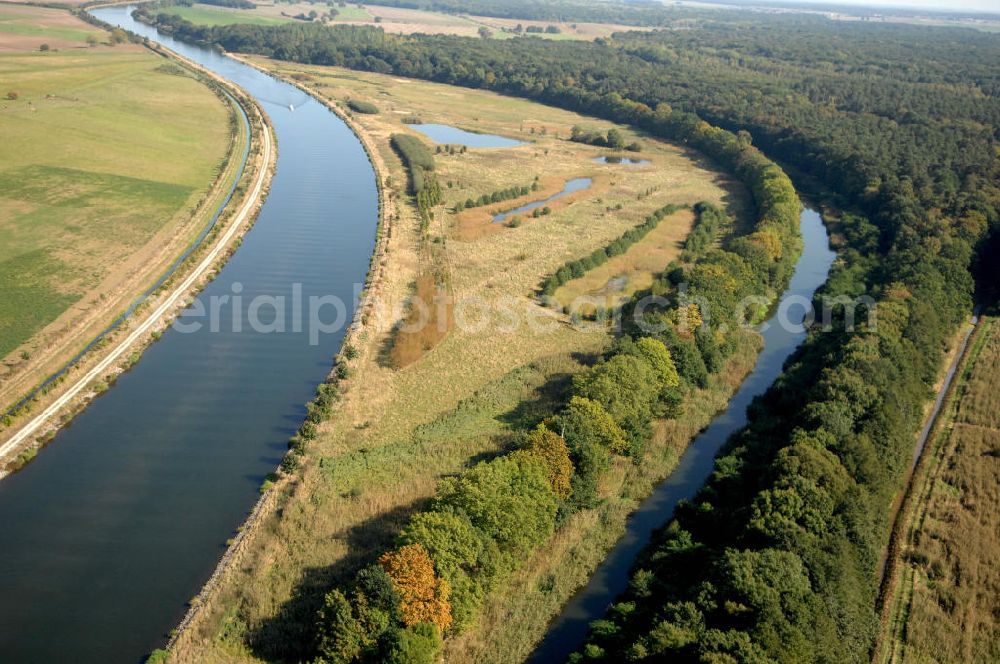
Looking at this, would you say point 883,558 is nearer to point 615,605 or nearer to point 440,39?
point 615,605

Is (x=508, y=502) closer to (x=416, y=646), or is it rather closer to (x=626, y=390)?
(x=416, y=646)

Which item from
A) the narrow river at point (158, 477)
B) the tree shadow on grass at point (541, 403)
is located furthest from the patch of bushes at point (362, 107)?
the tree shadow on grass at point (541, 403)

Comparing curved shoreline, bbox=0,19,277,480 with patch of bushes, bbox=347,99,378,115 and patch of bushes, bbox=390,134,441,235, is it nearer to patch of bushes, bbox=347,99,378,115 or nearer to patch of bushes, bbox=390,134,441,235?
patch of bushes, bbox=390,134,441,235

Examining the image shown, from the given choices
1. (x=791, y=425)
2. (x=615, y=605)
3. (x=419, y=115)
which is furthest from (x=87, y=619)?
(x=419, y=115)

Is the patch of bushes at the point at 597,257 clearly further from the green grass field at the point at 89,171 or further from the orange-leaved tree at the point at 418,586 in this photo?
the orange-leaved tree at the point at 418,586

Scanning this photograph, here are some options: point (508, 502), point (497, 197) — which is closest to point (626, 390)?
point (508, 502)

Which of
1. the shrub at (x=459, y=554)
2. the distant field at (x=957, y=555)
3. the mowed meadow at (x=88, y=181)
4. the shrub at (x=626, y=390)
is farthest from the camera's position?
the mowed meadow at (x=88, y=181)

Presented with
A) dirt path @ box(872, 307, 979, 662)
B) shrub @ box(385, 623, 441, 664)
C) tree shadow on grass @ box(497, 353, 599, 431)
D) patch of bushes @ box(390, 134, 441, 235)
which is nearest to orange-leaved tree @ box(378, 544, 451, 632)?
shrub @ box(385, 623, 441, 664)
